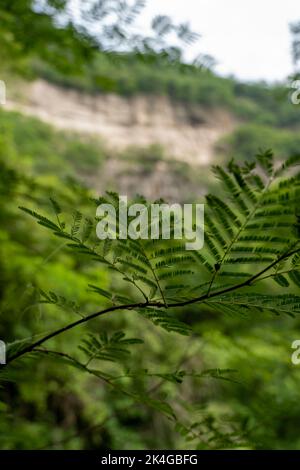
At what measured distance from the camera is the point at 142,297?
240 centimetres

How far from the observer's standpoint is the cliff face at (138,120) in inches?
1049

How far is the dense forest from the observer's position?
361 millimetres

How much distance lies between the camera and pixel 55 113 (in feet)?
88.2

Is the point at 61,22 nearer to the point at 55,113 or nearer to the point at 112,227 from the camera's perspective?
the point at 112,227

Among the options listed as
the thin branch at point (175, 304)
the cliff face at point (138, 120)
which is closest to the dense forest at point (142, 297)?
the thin branch at point (175, 304)

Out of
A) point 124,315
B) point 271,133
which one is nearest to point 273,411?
point 124,315
